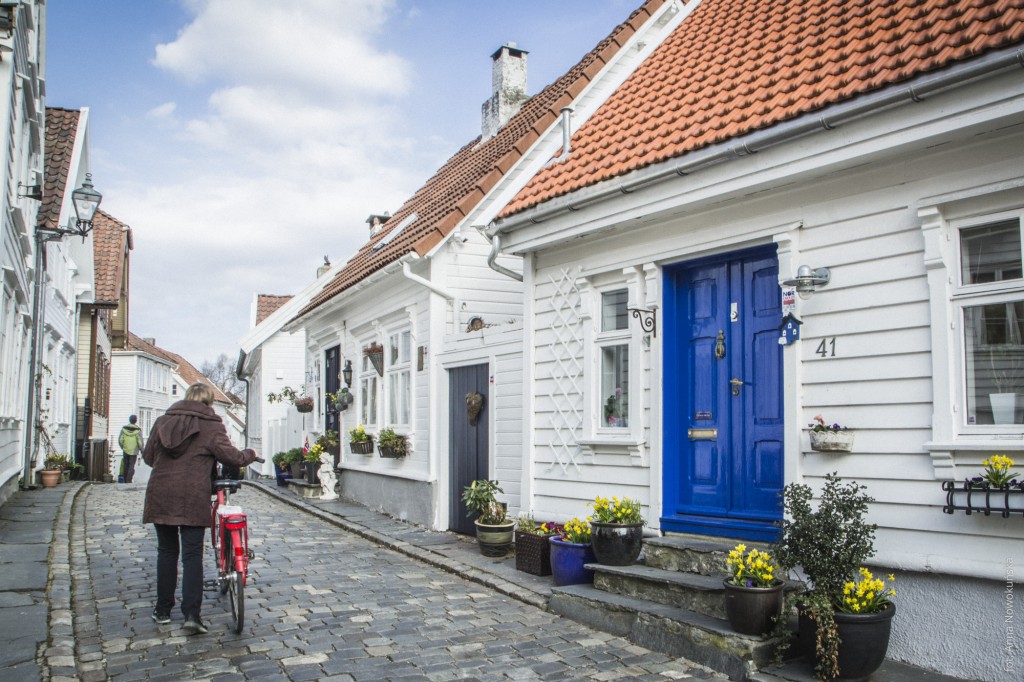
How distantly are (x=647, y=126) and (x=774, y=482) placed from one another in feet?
11.7

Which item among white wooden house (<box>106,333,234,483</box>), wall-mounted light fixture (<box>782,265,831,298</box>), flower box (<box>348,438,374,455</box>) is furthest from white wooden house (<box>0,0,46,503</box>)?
white wooden house (<box>106,333,234,483</box>)

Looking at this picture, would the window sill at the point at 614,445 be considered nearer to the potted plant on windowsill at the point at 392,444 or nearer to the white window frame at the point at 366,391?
the potted plant on windowsill at the point at 392,444

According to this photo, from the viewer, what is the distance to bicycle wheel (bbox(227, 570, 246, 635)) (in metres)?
6.05

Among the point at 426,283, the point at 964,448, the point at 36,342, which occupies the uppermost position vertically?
the point at 426,283

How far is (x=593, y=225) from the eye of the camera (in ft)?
25.8

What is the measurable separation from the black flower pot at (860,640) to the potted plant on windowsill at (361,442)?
9.91m

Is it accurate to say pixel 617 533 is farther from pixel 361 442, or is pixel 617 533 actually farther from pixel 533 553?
pixel 361 442

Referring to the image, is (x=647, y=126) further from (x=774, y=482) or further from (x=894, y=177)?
(x=774, y=482)

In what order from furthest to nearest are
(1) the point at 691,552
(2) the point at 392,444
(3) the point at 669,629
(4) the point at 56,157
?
(4) the point at 56,157
(2) the point at 392,444
(1) the point at 691,552
(3) the point at 669,629

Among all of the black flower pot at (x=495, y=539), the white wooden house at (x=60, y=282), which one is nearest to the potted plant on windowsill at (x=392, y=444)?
the black flower pot at (x=495, y=539)

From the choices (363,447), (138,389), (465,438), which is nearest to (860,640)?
(465,438)

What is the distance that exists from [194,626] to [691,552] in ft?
12.1

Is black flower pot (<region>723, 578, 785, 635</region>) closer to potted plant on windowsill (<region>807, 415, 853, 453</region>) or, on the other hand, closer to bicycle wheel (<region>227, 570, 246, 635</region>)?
potted plant on windowsill (<region>807, 415, 853, 453</region>)

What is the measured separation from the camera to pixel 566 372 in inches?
334
